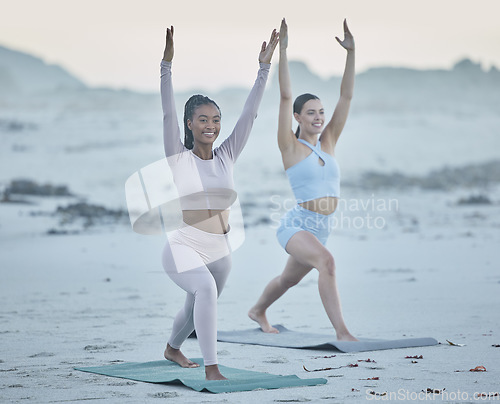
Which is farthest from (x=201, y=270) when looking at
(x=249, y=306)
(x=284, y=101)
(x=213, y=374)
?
(x=249, y=306)

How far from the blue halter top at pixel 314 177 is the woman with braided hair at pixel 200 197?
133 cm

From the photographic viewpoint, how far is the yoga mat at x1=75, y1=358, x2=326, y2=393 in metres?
4.66

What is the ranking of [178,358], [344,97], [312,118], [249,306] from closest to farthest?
[178,358], [312,118], [344,97], [249,306]

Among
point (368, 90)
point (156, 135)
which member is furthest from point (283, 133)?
point (368, 90)

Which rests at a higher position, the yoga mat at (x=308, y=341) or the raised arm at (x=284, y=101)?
the raised arm at (x=284, y=101)

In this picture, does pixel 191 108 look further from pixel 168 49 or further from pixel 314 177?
pixel 314 177

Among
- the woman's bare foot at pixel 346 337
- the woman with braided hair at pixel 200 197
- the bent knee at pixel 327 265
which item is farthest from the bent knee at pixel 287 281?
the woman with braided hair at pixel 200 197

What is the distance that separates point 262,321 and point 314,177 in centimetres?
133

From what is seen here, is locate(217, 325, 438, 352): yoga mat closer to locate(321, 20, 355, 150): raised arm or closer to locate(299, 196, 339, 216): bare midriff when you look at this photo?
locate(299, 196, 339, 216): bare midriff

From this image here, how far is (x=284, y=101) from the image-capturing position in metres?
6.50

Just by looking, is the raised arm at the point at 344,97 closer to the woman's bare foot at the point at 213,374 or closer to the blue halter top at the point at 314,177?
the blue halter top at the point at 314,177

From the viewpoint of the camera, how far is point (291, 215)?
6.72 metres

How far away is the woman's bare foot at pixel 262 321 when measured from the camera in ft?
23.0

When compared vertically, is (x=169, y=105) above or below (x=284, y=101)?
below
